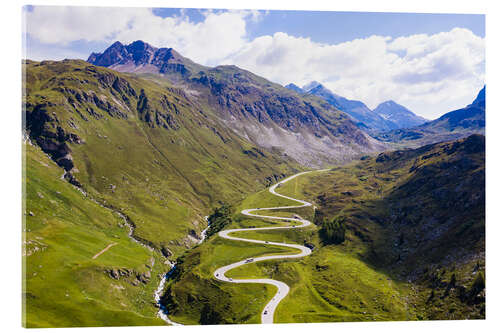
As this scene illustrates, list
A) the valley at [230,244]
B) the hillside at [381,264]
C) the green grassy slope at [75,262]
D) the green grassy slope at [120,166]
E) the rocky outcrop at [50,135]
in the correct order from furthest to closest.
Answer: the rocky outcrop at [50,135], the green grassy slope at [120,166], the valley at [230,244], the green grassy slope at [75,262], the hillside at [381,264]

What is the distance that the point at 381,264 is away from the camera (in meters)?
78.1

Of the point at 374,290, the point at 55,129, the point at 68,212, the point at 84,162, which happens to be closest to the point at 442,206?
the point at 374,290

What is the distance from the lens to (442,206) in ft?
271

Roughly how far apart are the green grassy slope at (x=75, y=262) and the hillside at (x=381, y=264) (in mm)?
12498

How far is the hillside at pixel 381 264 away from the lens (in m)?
54.7

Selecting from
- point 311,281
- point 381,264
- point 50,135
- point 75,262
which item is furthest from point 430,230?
point 50,135

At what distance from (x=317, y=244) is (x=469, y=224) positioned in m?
45.2

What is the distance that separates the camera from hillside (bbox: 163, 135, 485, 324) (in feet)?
180

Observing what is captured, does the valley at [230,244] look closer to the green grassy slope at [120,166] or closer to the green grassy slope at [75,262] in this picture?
the green grassy slope at [75,262]

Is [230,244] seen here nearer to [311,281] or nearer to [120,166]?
[311,281]

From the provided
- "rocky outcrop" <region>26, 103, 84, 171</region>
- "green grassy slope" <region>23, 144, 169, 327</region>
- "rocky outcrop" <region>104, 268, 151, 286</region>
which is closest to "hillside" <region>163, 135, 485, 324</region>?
"rocky outcrop" <region>104, 268, 151, 286</region>

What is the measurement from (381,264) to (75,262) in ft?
260

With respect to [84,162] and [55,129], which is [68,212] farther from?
[55,129]

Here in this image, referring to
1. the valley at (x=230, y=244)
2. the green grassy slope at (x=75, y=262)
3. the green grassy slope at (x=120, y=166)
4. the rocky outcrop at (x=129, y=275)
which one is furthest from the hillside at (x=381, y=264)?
the green grassy slope at (x=120, y=166)
